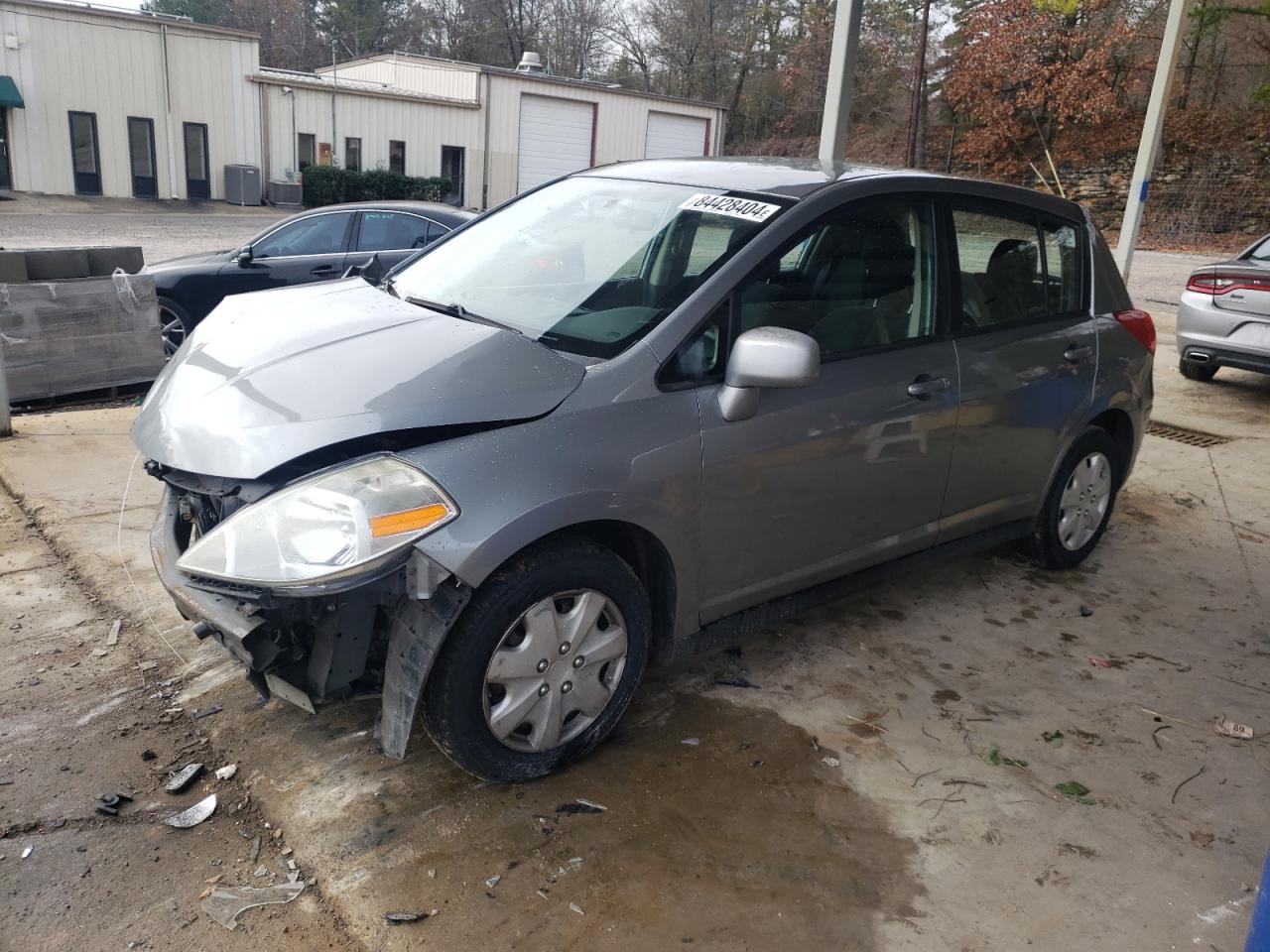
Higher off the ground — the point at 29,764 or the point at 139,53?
the point at 139,53

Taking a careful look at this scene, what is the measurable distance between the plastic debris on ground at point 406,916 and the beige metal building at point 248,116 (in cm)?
3031

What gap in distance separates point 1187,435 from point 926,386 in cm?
526

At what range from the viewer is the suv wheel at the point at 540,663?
107 inches

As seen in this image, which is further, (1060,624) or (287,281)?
(287,281)

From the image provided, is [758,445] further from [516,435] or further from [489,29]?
[489,29]

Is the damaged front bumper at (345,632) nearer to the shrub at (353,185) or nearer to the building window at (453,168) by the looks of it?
the shrub at (353,185)

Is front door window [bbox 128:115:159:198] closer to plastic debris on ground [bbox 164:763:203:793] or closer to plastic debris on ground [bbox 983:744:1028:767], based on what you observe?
plastic debris on ground [bbox 164:763:203:793]

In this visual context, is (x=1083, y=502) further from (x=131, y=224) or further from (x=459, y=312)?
(x=131, y=224)

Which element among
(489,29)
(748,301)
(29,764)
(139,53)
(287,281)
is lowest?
(29,764)

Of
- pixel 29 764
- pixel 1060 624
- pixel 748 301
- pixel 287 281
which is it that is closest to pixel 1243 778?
pixel 1060 624

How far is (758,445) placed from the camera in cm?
323

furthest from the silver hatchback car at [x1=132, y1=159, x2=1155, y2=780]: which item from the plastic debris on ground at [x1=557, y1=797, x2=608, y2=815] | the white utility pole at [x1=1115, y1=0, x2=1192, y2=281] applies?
the white utility pole at [x1=1115, y1=0, x2=1192, y2=281]

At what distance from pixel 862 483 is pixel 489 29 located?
53.2m

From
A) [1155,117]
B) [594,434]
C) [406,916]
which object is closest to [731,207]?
[594,434]
